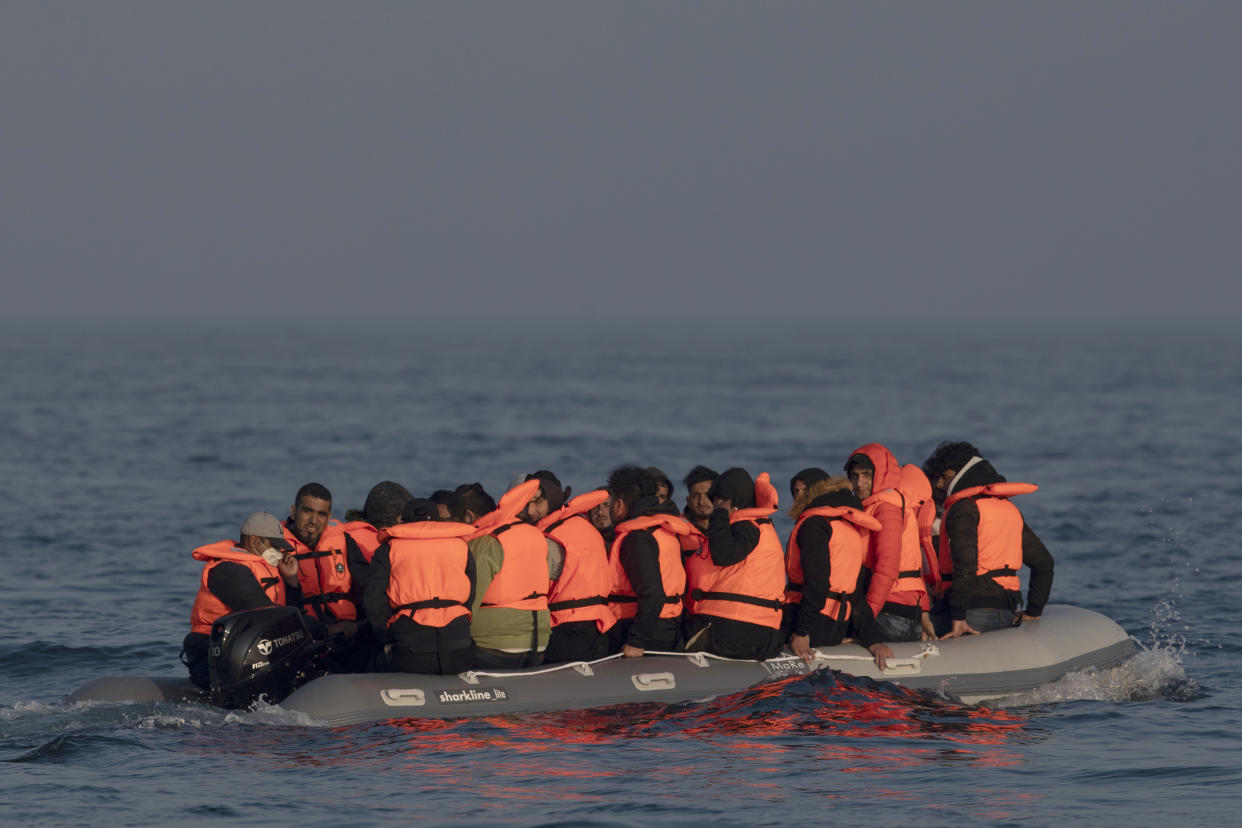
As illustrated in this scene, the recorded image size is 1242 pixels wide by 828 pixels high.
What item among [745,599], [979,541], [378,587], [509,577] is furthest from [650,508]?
[979,541]

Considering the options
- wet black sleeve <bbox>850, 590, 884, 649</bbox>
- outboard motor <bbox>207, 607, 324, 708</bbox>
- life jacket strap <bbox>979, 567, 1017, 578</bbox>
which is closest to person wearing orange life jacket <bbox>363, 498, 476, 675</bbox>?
outboard motor <bbox>207, 607, 324, 708</bbox>

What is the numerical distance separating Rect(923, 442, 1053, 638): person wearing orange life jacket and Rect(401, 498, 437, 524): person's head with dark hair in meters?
4.04

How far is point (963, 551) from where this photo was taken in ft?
38.5

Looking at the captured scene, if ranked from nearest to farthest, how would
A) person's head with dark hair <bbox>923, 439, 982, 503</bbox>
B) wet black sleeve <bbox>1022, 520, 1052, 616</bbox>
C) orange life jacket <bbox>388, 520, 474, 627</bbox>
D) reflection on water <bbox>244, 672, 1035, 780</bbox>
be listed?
1. reflection on water <bbox>244, 672, 1035, 780</bbox>
2. orange life jacket <bbox>388, 520, 474, 627</bbox>
3. person's head with dark hair <bbox>923, 439, 982, 503</bbox>
4. wet black sleeve <bbox>1022, 520, 1052, 616</bbox>

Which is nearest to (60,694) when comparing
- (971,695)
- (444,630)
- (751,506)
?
(444,630)

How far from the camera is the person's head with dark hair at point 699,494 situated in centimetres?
1097

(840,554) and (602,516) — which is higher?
(602,516)

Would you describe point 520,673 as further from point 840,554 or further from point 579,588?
point 840,554

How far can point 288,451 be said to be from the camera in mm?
34812

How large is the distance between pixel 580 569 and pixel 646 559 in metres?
0.56

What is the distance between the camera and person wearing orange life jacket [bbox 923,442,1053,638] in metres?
11.7

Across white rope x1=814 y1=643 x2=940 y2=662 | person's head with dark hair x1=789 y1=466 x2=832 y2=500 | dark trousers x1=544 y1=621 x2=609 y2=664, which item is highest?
person's head with dark hair x1=789 y1=466 x2=832 y2=500

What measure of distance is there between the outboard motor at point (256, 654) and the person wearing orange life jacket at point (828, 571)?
3630 millimetres

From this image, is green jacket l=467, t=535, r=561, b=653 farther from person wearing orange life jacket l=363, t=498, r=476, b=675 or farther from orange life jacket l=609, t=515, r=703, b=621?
orange life jacket l=609, t=515, r=703, b=621
